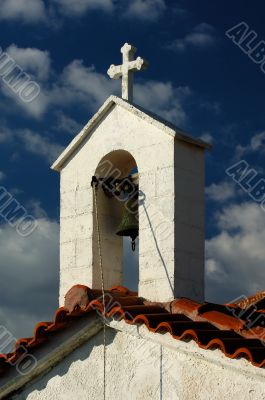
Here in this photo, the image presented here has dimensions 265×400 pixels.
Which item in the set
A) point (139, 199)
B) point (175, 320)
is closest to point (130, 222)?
point (139, 199)

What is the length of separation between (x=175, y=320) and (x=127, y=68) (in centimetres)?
308

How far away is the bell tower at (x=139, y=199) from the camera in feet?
31.0

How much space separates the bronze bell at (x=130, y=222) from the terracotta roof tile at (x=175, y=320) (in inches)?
28.5

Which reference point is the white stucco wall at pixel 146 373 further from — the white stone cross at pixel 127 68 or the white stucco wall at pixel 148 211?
the white stone cross at pixel 127 68

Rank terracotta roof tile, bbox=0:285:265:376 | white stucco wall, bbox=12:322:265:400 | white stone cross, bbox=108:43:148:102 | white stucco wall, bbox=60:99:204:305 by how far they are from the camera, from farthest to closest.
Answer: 1. white stone cross, bbox=108:43:148:102
2. white stucco wall, bbox=60:99:204:305
3. terracotta roof tile, bbox=0:285:265:376
4. white stucco wall, bbox=12:322:265:400

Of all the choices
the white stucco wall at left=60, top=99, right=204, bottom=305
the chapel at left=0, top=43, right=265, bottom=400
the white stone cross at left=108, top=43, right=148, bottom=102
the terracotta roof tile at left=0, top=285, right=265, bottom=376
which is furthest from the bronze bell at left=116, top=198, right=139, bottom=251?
the white stone cross at left=108, top=43, right=148, bottom=102

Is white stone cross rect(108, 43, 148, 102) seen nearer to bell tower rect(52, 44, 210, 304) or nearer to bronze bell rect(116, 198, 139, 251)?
bell tower rect(52, 44, 210, 304)

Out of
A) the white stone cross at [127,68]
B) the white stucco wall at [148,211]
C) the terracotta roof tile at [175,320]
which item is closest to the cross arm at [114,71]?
the white stone cross at [127,68]

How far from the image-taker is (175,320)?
870 centimetres

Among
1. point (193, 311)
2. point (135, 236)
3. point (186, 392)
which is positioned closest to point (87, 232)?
point (135, 236)

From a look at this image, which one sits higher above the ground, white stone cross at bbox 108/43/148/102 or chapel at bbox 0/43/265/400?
white stone cross at bbox 108/43/148/102

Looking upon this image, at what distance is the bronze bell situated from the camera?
10016mm

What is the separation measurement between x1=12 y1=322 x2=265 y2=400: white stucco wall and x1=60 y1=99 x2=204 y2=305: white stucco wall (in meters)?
0.81

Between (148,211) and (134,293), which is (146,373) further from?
(148,211)
